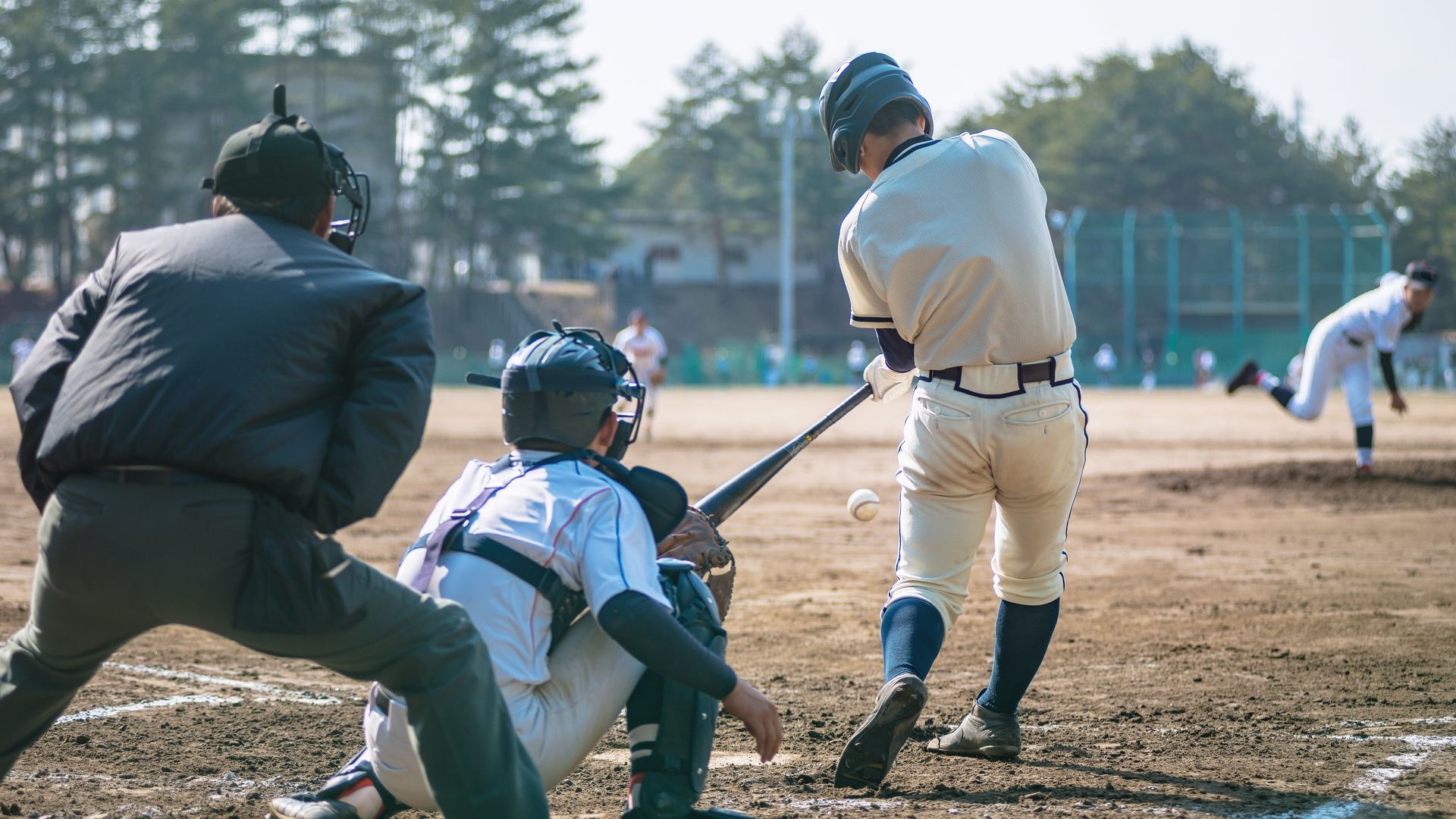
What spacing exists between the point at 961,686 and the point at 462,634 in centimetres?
316

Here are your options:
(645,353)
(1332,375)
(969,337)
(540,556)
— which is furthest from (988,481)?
(645,353)

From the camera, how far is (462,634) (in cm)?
292

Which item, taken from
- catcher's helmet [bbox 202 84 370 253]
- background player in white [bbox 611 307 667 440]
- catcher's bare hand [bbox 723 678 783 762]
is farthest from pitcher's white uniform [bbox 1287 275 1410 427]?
catcher's helmet [bbox 202 84 370 253]

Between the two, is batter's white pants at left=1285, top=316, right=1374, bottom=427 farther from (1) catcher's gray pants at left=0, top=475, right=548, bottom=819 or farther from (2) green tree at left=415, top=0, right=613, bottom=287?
(2) green tree at left=415, top=0, right=613, bottom=287

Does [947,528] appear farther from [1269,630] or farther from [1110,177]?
[1110,177]

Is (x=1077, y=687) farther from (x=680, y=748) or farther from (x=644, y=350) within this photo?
(x=644, y=350)

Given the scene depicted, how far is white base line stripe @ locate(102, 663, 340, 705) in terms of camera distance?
17.7ft

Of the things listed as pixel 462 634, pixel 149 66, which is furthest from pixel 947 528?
pixel 149 66

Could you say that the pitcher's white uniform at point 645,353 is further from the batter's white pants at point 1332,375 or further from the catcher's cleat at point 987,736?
the catcher's cleat at point 987,736

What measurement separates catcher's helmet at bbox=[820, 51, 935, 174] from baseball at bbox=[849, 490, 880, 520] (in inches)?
50.8

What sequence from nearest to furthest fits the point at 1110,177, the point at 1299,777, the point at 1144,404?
1. the point at 1299,777
2. the point at 1144,404
3. the point at 1110,177

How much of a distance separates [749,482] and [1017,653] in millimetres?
1032

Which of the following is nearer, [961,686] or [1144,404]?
[961,686]

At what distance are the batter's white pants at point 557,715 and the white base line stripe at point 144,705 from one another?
2238mm
